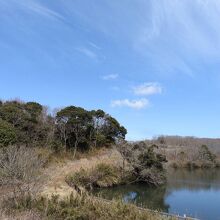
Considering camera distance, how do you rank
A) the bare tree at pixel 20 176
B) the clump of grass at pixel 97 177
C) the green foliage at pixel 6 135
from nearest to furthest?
1. the bare tree at pixel 20 176
2. the green foliage at pixel 6 135
3. the clump of grass at pixel 97 177

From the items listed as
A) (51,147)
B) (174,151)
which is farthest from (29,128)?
(174,151)

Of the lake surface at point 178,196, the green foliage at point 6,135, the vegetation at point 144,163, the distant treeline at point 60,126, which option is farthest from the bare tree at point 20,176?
the vegetation at point 144,163

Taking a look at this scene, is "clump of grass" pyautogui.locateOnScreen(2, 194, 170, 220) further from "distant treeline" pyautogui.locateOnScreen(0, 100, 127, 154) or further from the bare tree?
"distant treeline" pyautogui.locateOnScreen(0, 100, 127, 154)

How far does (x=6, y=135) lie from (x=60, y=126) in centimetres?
1085

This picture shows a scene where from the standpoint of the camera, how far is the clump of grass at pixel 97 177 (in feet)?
109

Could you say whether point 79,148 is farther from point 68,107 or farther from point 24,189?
point 24,189

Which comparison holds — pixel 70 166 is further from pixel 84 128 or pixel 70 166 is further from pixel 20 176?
pixel 20 176

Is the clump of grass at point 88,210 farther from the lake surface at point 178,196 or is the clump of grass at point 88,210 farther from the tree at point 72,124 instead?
the tree at point 72,124

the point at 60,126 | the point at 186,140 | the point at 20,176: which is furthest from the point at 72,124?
the point at 186,140

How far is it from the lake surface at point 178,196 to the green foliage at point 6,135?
26.2ft

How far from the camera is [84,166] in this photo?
3612cm

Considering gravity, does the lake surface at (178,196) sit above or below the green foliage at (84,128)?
below

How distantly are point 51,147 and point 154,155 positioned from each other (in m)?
10.6

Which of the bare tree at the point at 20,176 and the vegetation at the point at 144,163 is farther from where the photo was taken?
the vegetation at the point at 144,163
